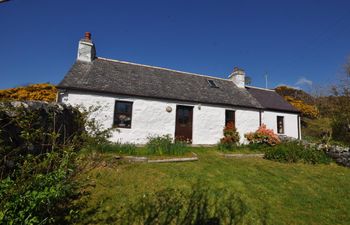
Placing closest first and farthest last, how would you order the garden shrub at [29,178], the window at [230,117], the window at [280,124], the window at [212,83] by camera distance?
the garden shrub at [29,178] < the window at [230,117] < the window at [212,83] < the window at [280,124]

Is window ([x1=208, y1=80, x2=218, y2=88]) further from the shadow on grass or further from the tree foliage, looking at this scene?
the tree foliage

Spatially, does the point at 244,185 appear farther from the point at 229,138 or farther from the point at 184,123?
the point at 184,123

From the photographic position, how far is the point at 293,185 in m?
6.15

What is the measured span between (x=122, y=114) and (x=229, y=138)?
713cm

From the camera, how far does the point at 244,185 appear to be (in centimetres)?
578

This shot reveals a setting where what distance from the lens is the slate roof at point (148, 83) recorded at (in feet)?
36.9

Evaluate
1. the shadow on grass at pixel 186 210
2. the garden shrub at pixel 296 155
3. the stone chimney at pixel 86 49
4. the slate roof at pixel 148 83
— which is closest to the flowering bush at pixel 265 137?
the garden shrub at pixel 296 155

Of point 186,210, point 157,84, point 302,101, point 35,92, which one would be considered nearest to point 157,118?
point 157,84

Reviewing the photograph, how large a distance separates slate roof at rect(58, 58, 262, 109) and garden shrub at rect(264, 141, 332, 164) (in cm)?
494

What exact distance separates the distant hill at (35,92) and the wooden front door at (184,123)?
1125cm

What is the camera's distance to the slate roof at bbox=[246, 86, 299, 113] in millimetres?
16109

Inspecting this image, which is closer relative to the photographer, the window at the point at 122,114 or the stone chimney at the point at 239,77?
the window at the point at 122,114

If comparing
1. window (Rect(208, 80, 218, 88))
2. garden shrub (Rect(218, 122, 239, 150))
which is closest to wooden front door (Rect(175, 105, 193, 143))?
garden shrub (Rect(218, 122, 239, 150))

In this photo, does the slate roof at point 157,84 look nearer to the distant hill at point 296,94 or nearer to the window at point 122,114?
the window at point 122,114
